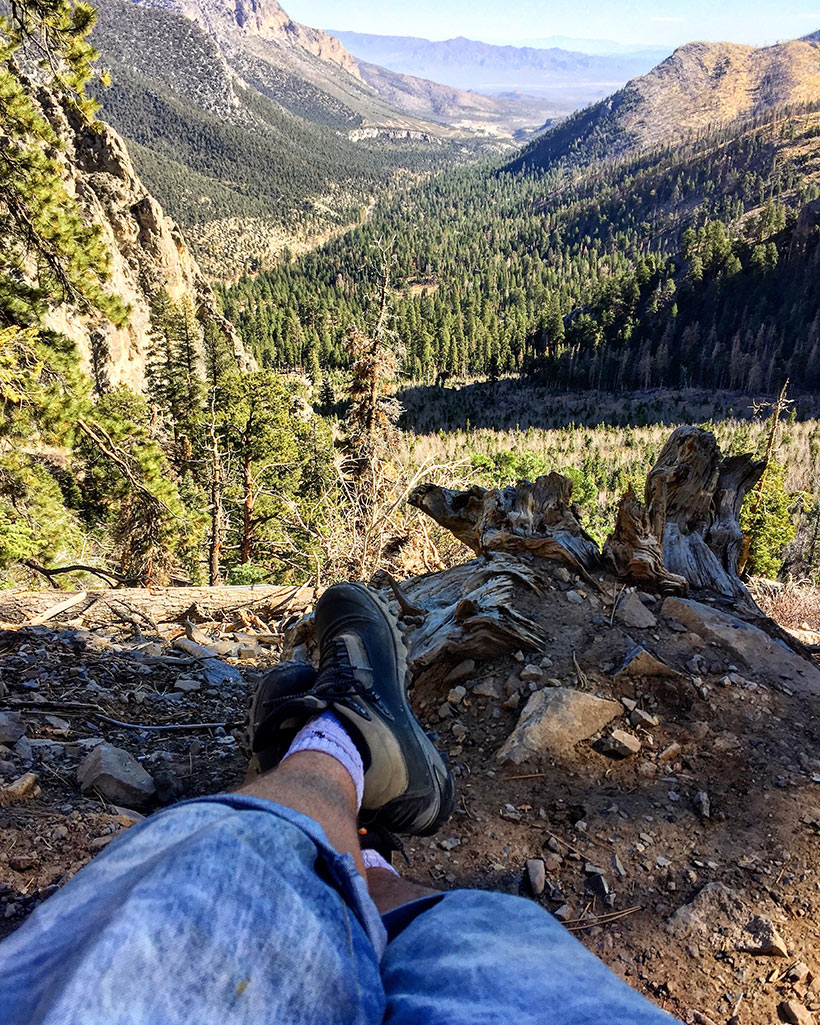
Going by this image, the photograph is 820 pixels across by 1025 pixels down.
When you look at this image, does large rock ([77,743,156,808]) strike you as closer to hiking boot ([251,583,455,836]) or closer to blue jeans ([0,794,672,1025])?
hiking boot ([251,583,455,836])

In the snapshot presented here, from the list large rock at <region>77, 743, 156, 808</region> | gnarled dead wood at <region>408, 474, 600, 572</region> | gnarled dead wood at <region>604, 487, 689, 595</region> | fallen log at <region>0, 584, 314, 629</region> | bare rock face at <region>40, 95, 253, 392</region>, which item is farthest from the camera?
bare rock face at <region>40, 95, 253, 392</region>

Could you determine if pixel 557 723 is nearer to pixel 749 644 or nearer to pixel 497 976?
pixel 749 644

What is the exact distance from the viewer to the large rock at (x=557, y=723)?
2531 millimetres

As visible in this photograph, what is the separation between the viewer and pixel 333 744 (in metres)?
1.76

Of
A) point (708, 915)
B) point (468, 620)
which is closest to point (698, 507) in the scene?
point (468, 620)

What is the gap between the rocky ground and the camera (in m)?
1.74

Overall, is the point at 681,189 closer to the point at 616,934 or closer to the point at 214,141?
the point at 214,141

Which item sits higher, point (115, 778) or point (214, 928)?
point (214, 928)

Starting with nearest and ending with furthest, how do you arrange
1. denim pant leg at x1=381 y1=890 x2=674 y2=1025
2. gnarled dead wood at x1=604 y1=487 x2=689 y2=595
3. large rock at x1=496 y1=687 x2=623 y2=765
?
denim pant leg at x1=381 y1=890 x2=674 y2=1025 < large rock at x1=496 y1=687 x2=623 y2=765 < gnarled dead wood at x1=604 y1=487 x2=689 y2=595

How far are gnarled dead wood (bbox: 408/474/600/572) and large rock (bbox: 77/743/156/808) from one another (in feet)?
8.15

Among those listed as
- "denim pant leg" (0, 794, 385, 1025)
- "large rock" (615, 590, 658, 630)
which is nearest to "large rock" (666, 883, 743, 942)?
"denim pant leg" (0, 794, 385, 1025)

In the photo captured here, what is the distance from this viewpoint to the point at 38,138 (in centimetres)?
605

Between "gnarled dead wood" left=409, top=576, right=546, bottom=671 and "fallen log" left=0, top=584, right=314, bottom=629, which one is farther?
"fallen log" left=0, top=584, right=314, bottom=629

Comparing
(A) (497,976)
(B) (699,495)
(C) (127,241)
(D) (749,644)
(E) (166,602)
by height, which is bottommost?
(E) (166,602)
